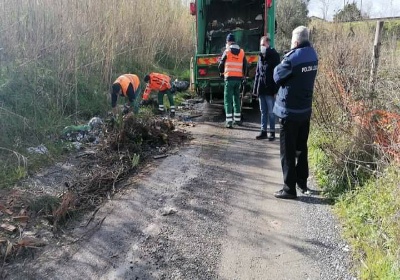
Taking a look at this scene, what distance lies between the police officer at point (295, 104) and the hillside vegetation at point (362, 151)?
376 mm

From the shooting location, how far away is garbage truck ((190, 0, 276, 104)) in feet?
28.0

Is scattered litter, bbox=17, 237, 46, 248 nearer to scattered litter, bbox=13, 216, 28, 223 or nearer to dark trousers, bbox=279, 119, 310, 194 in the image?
scattered litter, bbox=13, 216, 28, 223

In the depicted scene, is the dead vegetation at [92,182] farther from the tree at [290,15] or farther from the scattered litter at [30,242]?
the tree at [290,15]

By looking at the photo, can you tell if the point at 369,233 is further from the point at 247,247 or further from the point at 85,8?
the point at 85,8

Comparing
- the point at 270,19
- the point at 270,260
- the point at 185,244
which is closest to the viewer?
the point at 270,260

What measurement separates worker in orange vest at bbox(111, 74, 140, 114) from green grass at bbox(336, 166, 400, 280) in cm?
454

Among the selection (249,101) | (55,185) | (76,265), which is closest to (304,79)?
(76,265)

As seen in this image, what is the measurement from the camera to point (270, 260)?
329cm

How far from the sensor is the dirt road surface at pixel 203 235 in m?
3.20

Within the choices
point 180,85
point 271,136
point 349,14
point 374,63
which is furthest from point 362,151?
point 349,14

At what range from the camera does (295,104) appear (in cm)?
433

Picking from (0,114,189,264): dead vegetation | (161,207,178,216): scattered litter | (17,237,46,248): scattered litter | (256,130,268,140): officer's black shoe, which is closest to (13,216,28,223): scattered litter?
(0,114,189,264): dead vegetation

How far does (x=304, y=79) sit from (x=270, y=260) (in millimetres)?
2013

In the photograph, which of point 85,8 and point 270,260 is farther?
point 85,8
